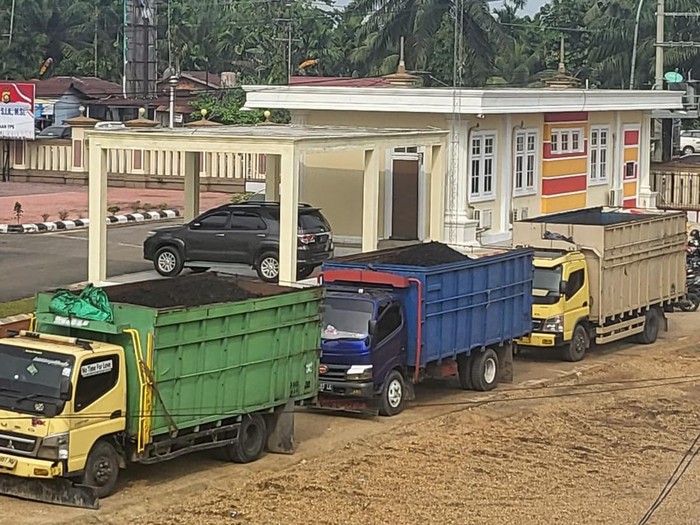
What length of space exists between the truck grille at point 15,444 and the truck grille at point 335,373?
5263 millimetres

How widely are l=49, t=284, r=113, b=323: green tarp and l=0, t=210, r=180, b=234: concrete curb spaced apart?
20.8 meters

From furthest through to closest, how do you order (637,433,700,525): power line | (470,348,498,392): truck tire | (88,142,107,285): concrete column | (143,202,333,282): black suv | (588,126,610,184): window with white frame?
(588,126,610,184): window with white frame
(143,202,333,282): black suv
(88,142,107,285): concrete column
(470,348,498,392): truck tire
(637,433,700,525): power line

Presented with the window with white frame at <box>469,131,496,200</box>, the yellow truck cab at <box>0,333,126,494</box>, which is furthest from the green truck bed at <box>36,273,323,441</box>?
the window with white frame at <box>469,131,496,200</box>

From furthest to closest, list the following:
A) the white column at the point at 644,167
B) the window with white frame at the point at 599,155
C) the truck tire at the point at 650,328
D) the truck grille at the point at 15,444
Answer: the white column at the point at 644,167, the window with white frame at the point at 599,155, the truck tire at the point at 650,328, the truck grille at the point at 15,444

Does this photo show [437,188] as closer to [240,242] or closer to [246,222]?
[246,222]

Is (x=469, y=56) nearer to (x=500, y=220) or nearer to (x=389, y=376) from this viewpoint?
(x=500, y=220)

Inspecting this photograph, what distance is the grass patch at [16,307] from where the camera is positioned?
23156mm

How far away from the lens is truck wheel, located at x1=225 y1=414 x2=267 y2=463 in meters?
15.4

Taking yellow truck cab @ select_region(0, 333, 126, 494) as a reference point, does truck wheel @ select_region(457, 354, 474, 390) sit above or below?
below

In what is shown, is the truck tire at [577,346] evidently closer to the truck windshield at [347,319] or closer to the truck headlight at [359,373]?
the truck windshield at [347,319]

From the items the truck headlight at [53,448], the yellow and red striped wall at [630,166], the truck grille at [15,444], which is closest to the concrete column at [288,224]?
the truck grille at [15,444]

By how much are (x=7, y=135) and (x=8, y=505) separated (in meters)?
41.0

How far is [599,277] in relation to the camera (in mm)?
23156

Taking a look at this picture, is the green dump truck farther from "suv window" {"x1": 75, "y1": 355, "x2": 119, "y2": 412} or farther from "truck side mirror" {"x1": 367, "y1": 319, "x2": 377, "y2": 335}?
"truck side mirror" {"x1": 367, "y1": 319, "x2": 377, "y2": 335}
